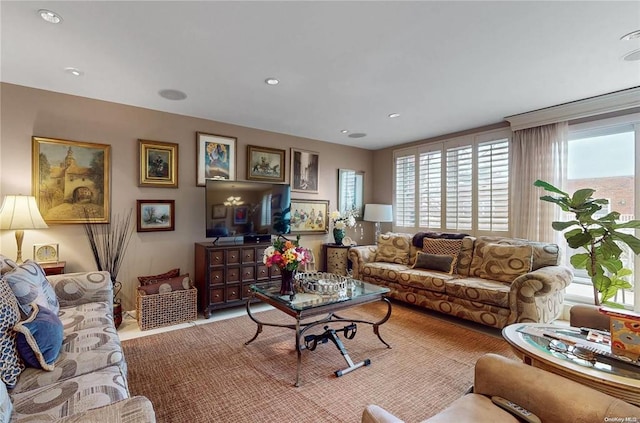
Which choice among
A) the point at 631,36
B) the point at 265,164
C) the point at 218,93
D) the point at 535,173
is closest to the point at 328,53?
the point at 218,93

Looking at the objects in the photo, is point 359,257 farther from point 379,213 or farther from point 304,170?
point 304,170

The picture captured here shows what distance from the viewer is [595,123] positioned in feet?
11.5

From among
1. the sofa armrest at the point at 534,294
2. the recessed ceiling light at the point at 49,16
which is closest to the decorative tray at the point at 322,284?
the sofa armrest at the point at 534,294

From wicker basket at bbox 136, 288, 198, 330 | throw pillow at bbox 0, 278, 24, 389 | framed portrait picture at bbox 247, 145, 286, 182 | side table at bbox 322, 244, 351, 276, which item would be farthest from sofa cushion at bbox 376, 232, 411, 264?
throw pillow at bbox 0, 278, 24, 389

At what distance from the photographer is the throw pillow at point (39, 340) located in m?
1.47

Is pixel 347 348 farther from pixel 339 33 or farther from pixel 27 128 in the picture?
pixel 27 128

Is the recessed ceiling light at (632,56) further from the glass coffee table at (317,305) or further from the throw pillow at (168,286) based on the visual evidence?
the throw pillow at (168,286)

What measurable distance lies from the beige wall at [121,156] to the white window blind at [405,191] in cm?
242

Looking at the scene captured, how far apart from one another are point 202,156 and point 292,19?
8.51ft

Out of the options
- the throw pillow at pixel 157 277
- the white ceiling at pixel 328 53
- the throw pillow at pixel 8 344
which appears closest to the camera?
the throw pillow at pixel 8 344

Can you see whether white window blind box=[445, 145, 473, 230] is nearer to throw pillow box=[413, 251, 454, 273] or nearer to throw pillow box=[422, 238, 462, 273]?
throw pillow box=[422, 238, 462, 273]

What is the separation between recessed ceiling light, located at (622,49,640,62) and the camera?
240cm

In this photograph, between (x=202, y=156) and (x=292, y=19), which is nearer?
(x=292, y=19)

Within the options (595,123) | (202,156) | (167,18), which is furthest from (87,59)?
(595,123)
